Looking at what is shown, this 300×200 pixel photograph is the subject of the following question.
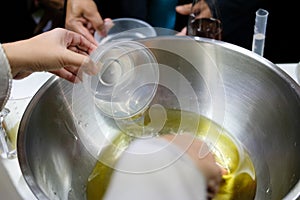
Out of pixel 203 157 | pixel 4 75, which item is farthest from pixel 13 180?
pixel 203 157

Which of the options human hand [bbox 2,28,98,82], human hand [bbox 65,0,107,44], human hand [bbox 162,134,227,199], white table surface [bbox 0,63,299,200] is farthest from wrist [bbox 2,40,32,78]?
human hand [bbox 65,0,107,44]

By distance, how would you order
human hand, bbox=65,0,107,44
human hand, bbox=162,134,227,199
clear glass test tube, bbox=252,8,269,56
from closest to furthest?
human hand, bbox=162,134,227,199 < clear glass test tube, bbox=252,8,269,56 < human hand, bbox=65,0,107,44

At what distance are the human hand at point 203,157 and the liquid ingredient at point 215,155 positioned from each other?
1cm

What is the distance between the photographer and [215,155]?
2.81 feet

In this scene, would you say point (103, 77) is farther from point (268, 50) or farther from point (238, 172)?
point (268, 50)

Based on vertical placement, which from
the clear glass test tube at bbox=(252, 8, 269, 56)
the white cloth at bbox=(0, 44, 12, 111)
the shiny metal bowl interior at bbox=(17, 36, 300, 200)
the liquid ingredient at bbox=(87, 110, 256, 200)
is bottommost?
the liquid ingredient at bbox=(87, 110, 256, 200)

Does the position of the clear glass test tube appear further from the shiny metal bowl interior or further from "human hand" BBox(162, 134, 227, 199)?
"human hand" BBox(162, 134, 227, 199)

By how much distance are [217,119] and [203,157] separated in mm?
121

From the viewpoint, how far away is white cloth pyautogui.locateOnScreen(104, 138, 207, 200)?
75cm

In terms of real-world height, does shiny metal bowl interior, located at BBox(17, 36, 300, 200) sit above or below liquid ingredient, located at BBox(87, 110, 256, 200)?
above

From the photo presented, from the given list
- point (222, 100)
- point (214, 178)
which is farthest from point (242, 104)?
point (214, 178)

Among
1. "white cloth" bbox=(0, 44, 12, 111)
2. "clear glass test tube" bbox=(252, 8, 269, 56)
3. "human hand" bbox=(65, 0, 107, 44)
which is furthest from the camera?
"human hand" bbox=(65, 0, 107, 44)

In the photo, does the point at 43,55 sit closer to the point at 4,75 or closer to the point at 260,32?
the point at 4,75

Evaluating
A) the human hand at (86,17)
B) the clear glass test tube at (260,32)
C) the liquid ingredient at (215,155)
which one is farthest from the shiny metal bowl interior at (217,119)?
the human hand at (86,17)
